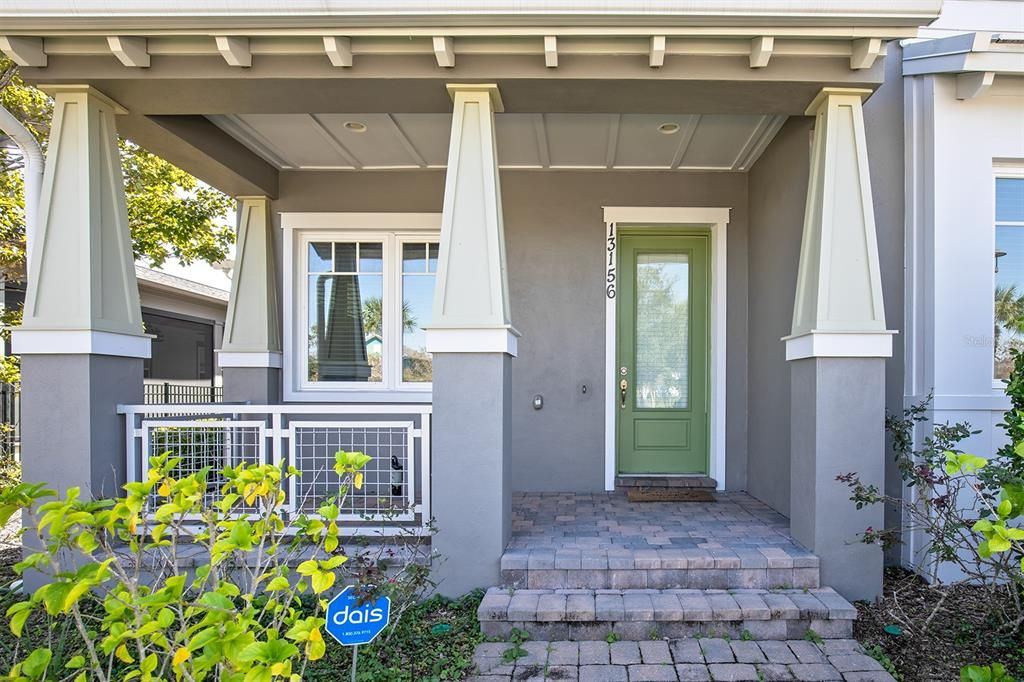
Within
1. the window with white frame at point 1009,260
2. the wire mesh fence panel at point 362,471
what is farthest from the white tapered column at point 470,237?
the window with white frame at point 1009,260

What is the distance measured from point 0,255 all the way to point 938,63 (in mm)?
8928

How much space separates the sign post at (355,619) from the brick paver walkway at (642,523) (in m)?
1.35

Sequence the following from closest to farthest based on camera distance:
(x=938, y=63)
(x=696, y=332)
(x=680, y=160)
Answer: (x=938, y=63), (x=680, y=160), (x=696, y=332)

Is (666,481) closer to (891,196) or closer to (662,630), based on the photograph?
(662,630)

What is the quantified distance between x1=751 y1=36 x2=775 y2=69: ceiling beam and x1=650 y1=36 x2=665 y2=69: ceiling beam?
19.8 inches

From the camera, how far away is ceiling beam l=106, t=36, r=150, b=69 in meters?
3.22

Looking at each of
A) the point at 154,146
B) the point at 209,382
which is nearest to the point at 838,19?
the point at 154,146

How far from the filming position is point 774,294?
4508 millimetres

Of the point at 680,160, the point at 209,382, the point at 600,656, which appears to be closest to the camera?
the point at 600,656

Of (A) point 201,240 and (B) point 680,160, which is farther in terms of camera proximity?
(A) point 201,240

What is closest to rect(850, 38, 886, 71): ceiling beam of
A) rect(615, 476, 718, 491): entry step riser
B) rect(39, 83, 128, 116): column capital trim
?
rect(615, 476, 718, 491): entry step riser

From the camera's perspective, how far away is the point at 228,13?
3104mm

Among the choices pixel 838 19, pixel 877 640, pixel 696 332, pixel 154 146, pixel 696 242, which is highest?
pixel 838 19

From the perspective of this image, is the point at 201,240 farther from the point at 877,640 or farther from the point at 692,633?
the point at 877,640
